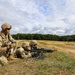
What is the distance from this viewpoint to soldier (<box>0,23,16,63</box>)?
1002cm

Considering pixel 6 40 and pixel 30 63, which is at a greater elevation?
pixel 6 40

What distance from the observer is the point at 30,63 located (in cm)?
955

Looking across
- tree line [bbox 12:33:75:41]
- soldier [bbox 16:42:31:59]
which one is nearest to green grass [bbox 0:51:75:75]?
soldier [bbox 16:42:31:59]

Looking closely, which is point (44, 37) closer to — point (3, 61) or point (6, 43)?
point (6, 43)

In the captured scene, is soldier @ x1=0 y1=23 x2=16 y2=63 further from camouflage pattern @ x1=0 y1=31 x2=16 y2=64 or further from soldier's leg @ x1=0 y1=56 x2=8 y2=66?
soldier's leg @ x1=0 y1=56 x2=8 y2=66

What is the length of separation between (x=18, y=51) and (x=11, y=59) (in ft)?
2.88

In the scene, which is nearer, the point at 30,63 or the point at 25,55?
the point at 30,63

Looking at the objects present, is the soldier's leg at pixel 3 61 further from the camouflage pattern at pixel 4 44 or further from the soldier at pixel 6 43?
→ the soldier at pixel 6 43

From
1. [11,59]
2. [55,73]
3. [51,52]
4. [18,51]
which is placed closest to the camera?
[55,73]

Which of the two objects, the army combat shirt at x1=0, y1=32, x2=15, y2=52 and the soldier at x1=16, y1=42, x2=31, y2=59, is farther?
the soldier at x1=16, y1=42, x2=31, y2=59

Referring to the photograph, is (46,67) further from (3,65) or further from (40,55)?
(40,55)

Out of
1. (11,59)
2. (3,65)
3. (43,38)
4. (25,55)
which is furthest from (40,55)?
(43,38)

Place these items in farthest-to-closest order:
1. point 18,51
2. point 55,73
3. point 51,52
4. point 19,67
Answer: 1. point 51,52
2. point 18,51
3. point 19,67
4. point 55,73

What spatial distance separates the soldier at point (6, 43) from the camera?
1002 centimetres
